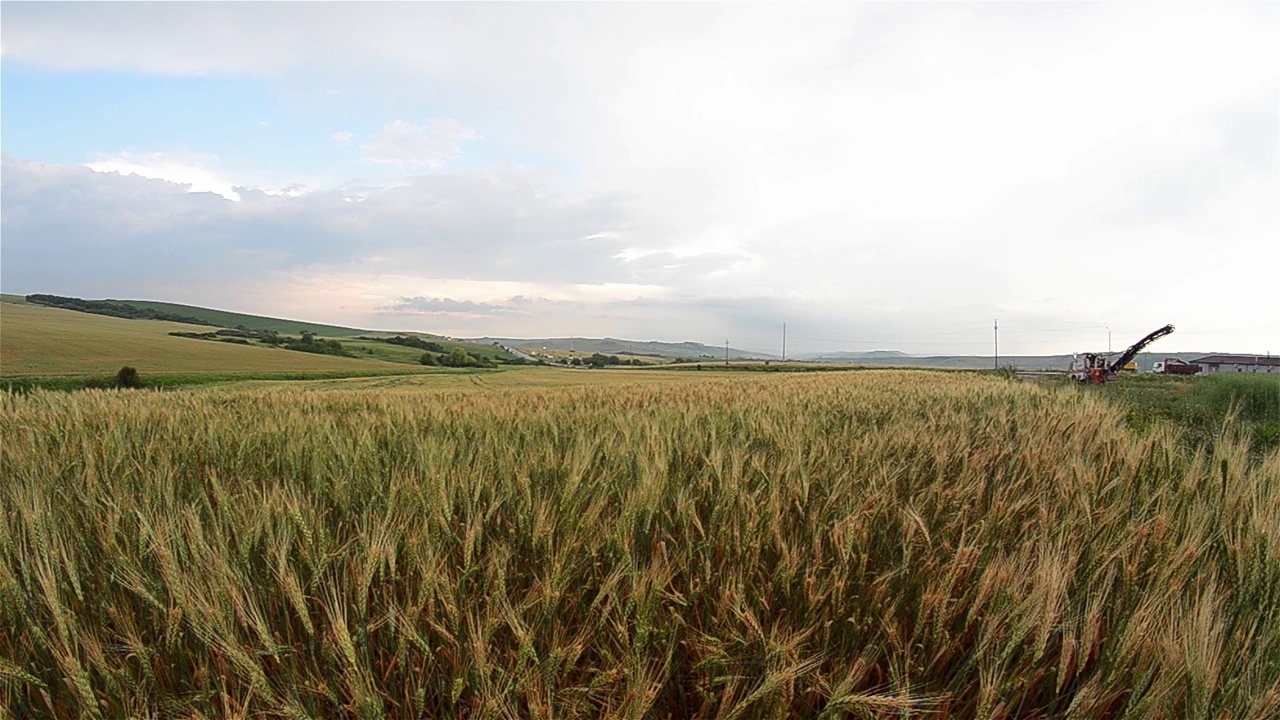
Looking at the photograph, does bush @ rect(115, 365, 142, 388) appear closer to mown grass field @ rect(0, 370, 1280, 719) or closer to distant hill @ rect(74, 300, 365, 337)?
mown grass field @ rect(0, 370, 1280, 719)

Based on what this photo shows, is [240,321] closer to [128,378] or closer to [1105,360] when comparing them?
[128,378]

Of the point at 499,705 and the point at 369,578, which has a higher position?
the point at 369,578

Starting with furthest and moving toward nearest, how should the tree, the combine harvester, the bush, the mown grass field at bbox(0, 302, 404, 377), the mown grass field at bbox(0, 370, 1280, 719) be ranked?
the tree, the combine harvester, the mown grass field at bbox(0, 302, 404, 377), the bush, the mown grass field at bbox(0, 370, 1280, 719)

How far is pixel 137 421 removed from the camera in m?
4.37

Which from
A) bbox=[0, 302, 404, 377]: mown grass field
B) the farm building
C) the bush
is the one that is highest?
the farm building

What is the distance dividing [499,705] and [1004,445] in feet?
10.2

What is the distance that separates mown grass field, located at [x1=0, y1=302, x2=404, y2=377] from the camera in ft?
98.2

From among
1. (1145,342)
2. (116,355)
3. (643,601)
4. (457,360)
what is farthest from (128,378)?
(1145,342)

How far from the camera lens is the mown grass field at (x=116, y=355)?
98.2ft

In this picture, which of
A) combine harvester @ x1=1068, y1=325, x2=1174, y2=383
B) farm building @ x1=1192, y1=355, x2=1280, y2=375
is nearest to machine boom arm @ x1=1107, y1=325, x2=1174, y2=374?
combine harvester @ x1=1068, y1=325, x2=1174, y2=383

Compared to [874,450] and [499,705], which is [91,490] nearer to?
[499,705]

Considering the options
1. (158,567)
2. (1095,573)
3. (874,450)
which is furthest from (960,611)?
(158,567)

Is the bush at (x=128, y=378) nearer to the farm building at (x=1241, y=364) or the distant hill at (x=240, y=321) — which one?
the distant hill at (x=240, y=321)

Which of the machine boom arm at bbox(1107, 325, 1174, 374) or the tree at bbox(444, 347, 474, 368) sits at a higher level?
the machine boom arm at bbox(1107, 325, 1174, 374)
